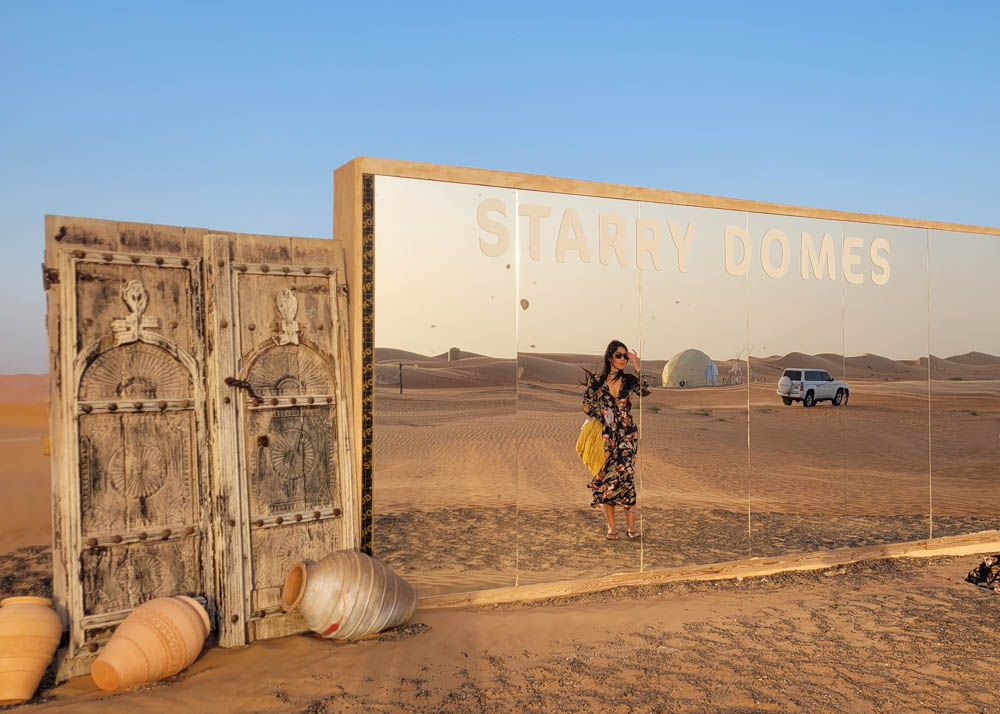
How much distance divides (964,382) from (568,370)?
514 centimetres

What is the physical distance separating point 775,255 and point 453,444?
370 centimetres

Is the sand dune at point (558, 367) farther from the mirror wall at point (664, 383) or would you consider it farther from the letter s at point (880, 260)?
the letter s at point (880, 260)

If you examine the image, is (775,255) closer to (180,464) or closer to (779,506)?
(779,506)

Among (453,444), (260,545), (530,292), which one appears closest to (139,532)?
(260,545)

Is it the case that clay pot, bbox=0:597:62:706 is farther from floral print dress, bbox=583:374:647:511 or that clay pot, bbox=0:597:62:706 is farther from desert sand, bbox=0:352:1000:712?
floral print dress, bbox=583:374:647:511

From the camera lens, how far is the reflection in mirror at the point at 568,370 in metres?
6.43

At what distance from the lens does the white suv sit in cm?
773

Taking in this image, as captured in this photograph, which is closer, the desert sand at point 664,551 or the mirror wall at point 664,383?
the desert sand at point 664,551

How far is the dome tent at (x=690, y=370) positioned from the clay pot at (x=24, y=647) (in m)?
4.73

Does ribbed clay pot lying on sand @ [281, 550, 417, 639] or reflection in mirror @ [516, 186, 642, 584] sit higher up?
reflection in mirror @ [516, 186, 642, 584]

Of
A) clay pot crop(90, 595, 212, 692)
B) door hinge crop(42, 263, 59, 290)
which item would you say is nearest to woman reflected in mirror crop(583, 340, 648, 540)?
clay pot crop(90, 595, 212, 692)

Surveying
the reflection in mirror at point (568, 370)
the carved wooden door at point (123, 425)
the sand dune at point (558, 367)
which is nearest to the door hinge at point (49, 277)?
the carved wooden door at point (123, 425)

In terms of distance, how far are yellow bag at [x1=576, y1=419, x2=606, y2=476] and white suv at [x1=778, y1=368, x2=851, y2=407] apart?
197cm

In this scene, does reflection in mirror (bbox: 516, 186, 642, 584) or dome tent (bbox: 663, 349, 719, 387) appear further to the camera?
dome tent (bbox: 663, 349, 719, 387)
